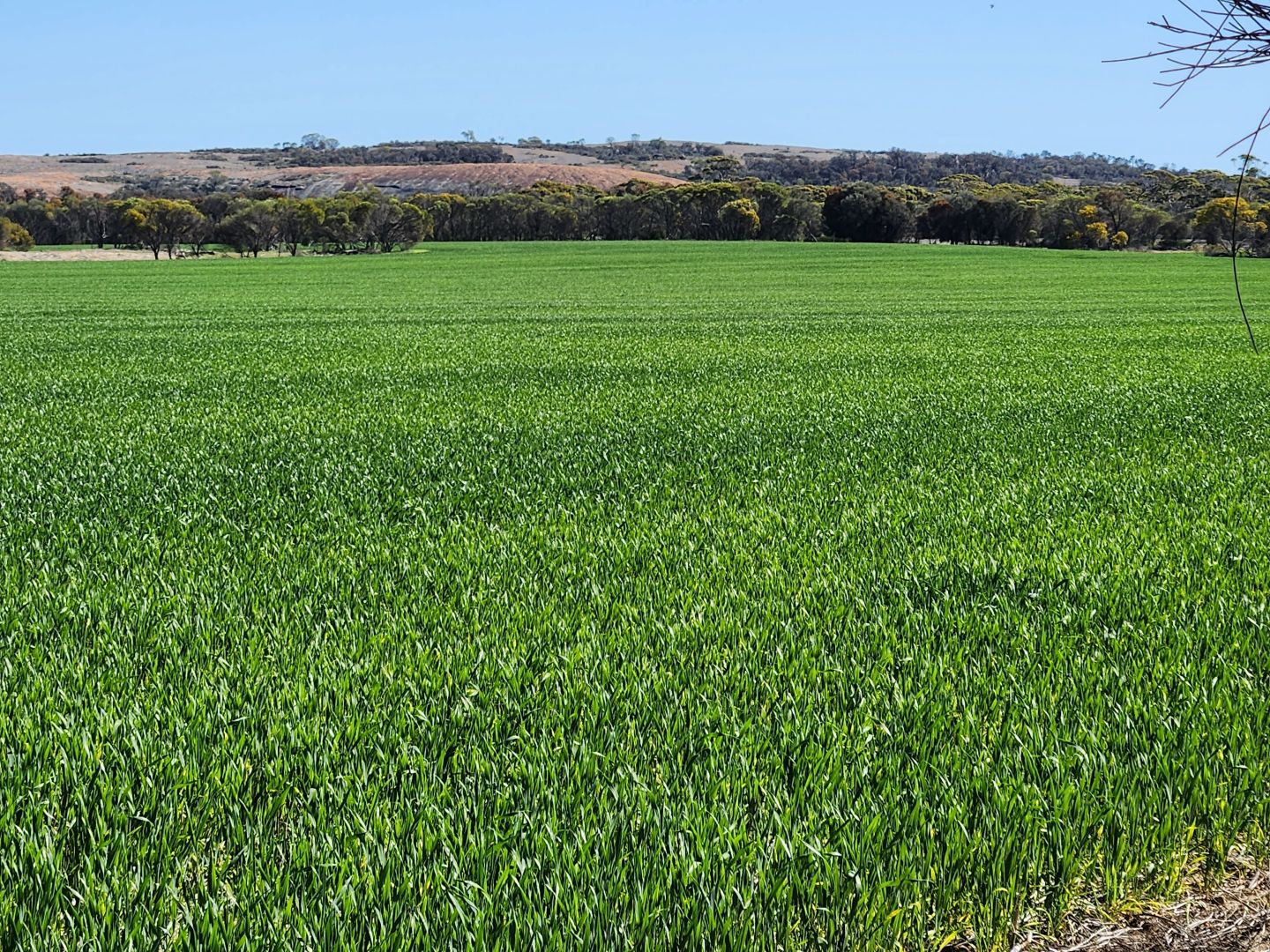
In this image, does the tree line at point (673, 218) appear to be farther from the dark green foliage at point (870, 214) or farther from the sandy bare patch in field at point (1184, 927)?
the sandy bare patch in field at point (1184, 927)

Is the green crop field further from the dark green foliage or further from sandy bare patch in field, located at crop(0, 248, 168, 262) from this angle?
the dark green foliage

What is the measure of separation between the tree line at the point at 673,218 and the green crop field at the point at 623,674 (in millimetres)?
102058

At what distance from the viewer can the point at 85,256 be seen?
355 ft

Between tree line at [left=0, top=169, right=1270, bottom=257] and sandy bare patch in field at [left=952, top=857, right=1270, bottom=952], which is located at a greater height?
tree line at [left=0, top=169, right=1270, bottom=257]

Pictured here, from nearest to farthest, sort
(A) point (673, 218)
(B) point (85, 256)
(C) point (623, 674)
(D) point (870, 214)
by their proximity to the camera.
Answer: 1. (C) point (623, 674)
2. (B) point (85, 256)
3. (D) point (870, 214)
4. (A) point (673, 218)

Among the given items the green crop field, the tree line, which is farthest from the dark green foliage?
the green crop field

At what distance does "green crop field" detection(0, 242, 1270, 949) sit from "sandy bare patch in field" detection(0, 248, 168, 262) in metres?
98.3

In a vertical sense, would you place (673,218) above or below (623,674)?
above

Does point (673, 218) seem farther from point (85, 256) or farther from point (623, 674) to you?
point (623, 674)

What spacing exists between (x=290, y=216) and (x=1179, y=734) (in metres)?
123

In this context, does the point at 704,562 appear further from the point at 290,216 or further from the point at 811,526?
the point at 290,216

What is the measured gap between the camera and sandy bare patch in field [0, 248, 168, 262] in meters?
101

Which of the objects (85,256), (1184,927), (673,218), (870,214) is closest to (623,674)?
(1184,927)

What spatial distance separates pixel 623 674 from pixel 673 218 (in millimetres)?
132969
